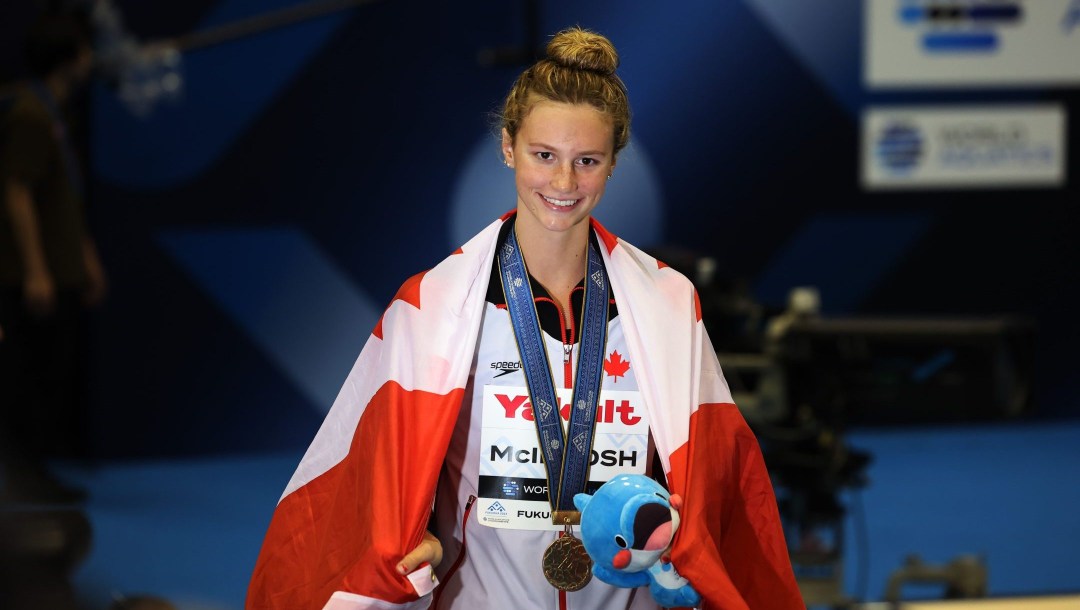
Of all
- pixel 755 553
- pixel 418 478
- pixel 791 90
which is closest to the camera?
pixel 418 478

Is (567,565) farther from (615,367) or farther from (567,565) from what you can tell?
(615,367)

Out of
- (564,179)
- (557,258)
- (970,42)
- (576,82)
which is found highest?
(970,42)

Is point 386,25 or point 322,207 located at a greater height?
point 386,25

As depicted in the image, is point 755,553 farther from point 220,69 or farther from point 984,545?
point 220,69

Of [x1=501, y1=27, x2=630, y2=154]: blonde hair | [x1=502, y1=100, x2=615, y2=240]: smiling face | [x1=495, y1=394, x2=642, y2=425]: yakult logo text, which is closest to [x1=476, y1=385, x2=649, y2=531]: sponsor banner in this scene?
[x1=495, y1=394, x2=642, y2=425]: yakult logo text

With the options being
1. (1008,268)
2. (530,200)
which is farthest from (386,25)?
(530,200)

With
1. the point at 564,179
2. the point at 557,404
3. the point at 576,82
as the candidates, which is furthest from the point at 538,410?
Result: the point at 576,82

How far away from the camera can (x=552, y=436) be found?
2.03 meters

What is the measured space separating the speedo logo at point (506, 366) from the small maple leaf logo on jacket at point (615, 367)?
0.14m

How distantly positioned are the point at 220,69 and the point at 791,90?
2675 millimetres

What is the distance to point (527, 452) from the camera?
2.04 m

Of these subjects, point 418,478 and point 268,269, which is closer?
point 418,478

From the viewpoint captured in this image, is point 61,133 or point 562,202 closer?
point 562,202

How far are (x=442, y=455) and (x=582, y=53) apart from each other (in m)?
0.64
